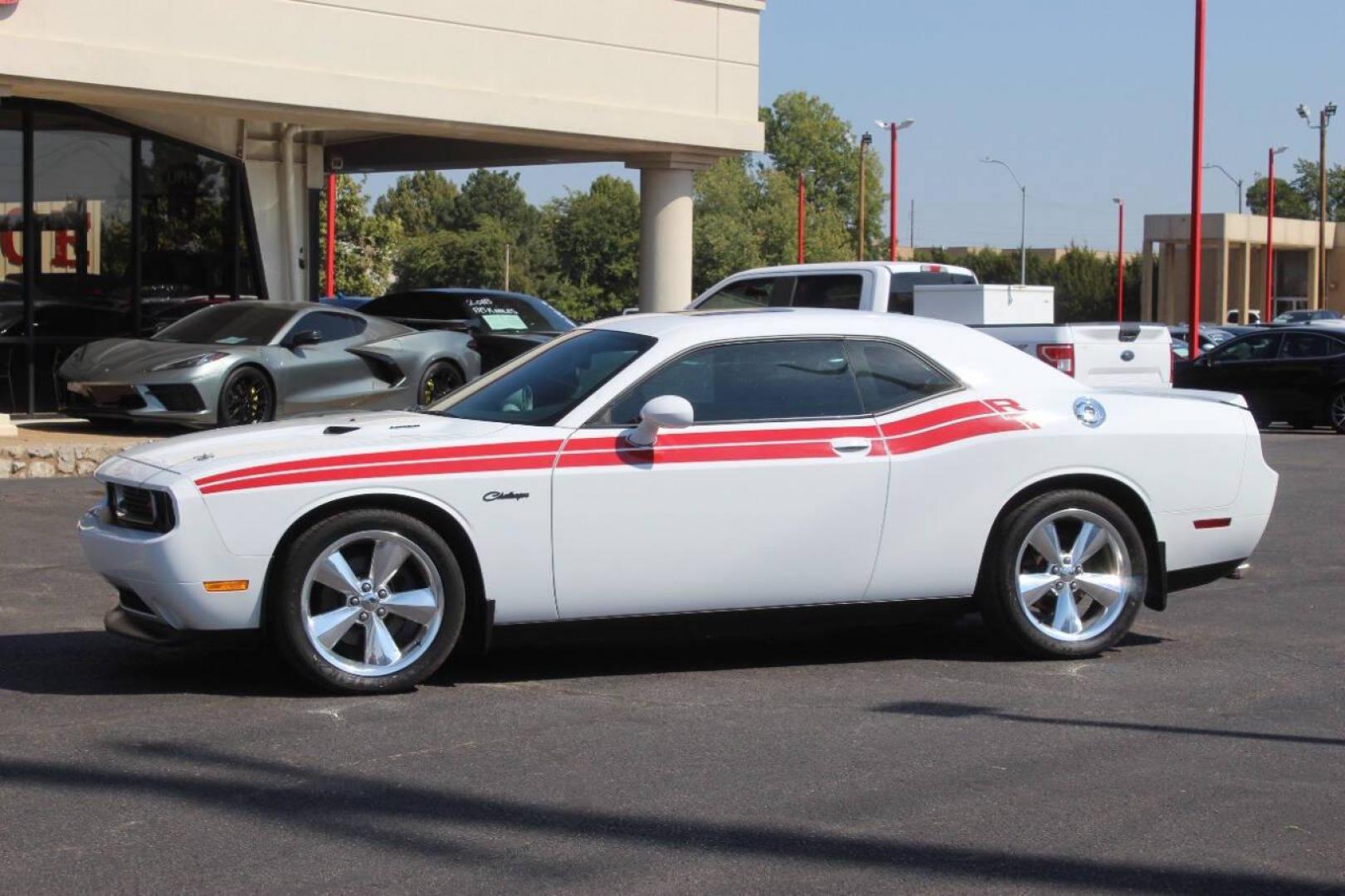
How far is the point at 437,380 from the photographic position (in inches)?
744

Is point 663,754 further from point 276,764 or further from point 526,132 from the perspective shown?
point 526,132

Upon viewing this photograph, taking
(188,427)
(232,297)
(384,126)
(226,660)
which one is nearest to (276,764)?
(226,660)

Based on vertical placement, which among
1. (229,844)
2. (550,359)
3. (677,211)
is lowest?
(229,844)

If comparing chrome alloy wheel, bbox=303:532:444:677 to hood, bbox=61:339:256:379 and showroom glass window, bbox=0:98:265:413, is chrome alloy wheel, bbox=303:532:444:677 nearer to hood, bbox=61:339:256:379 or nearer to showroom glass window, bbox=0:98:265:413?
hood, bbox=61:339:256:379

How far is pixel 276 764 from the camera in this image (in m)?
5.70

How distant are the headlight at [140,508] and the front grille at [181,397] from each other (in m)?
9.78

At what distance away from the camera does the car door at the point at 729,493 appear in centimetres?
690

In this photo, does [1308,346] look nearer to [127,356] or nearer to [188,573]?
[127,356]

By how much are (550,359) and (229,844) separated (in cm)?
323

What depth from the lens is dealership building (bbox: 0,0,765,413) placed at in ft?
59.2

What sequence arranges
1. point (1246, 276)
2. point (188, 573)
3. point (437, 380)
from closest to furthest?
1. point (188, 573)
2. point (437, 380)
3. point (1246, 276)

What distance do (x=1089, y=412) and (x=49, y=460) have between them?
34.9ft

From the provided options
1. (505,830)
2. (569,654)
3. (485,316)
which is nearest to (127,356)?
(485,316)

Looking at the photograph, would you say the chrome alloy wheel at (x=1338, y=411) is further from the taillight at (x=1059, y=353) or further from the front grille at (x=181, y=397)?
the front grille at (x=181, y=397)
